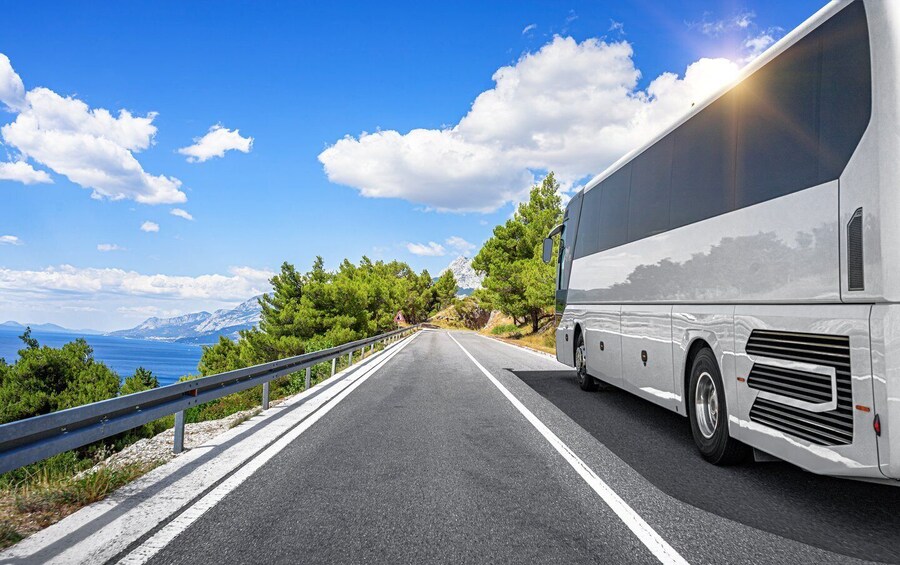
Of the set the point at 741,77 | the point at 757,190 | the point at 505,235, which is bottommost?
the point at 757,190

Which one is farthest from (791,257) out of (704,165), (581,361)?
(581,361)

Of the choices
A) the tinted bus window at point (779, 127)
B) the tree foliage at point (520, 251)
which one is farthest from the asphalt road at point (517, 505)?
the tree foliage at point (520, 251)

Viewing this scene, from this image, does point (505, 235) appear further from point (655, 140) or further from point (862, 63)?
point (862, 63)

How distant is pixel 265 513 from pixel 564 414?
553 cm

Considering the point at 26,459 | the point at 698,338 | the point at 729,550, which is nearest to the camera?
the point at 729,550

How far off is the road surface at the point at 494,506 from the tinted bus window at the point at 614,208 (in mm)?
3023

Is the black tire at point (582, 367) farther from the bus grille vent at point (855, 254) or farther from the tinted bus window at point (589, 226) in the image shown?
the bus grille vent at point (855, 254)

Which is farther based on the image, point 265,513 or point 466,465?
point 466,465

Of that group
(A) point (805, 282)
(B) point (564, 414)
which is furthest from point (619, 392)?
(A) point (805, 282)

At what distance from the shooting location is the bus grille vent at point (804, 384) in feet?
12.4

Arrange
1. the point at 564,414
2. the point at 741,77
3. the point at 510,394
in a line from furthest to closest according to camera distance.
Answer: the point at 510,394 < the point at 564,414 < the point at 741,77

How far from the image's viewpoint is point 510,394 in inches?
436

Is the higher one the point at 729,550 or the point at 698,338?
the point at 698,338

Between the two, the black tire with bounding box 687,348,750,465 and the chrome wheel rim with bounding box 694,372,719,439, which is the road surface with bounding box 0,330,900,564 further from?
the chrome wheel rim with bounding box 694,372,719,439
